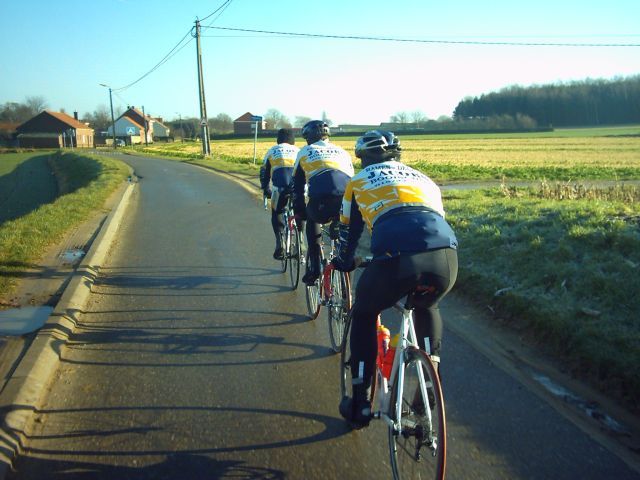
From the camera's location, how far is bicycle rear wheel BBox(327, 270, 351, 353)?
4.85m

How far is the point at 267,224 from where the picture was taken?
12062mm

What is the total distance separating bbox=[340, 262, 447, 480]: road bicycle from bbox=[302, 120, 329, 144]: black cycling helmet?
3.07 m

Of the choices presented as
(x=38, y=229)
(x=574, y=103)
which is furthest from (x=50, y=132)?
(x=38, y=229)

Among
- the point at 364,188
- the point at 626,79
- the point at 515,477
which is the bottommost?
the point at 515,477

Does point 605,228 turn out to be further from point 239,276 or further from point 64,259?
point 64,259

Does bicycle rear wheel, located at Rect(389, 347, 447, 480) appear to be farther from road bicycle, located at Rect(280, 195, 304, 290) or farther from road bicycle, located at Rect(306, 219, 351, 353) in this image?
road bicycle, located at Rect(280, 195, 304, 290)

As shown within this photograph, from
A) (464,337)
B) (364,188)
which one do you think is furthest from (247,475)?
(464,337)

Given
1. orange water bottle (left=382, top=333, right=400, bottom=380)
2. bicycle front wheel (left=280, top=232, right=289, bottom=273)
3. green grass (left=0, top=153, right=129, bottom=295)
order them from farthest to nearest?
green grass (left=0, top=153, right=129, bottom=295)
bicycle front wheel (left=280, top=232, right=289, bottom=273)
orange water bottle (left=382, top=333, right=400, bottom=380)

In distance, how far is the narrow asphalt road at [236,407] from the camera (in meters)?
3.35

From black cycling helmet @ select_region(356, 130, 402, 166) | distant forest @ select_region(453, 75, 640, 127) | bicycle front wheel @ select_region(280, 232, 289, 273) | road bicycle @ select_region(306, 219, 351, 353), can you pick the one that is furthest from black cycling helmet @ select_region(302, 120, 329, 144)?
distant forest @ select_region(453, 75, 640, 127)

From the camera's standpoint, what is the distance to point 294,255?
285 inches

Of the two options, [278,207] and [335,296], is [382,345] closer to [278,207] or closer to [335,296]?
[335,296]

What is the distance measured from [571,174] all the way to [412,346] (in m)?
26.2

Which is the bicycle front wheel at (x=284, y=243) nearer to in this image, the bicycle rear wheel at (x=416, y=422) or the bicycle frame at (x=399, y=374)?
the bicycle frame at (x=399, y=374)
